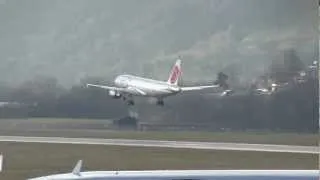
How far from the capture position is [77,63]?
1391 centimetres

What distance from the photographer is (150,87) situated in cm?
1389

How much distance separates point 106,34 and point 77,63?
88cm

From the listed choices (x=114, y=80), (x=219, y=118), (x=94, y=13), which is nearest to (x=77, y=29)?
(x=94, y=13)

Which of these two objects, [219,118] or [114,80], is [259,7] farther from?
[114,80]

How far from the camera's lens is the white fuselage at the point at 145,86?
13758mm

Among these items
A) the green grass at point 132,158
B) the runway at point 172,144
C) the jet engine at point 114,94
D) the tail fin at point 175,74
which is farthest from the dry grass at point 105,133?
the tail fin at point 175,74

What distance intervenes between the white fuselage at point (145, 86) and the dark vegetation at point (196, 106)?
0.63 ft

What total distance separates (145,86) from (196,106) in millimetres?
1147

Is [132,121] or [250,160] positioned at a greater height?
[132,121]

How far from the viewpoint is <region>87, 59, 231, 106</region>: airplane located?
1373 centimetres

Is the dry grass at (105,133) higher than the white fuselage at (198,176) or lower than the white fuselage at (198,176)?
higher

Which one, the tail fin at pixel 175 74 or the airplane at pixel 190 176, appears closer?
the airplane at pixel 190 176

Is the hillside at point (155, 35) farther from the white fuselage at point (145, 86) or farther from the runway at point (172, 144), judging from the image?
the runway at point (172, 144)

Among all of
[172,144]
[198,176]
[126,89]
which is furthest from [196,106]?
[198,176]
